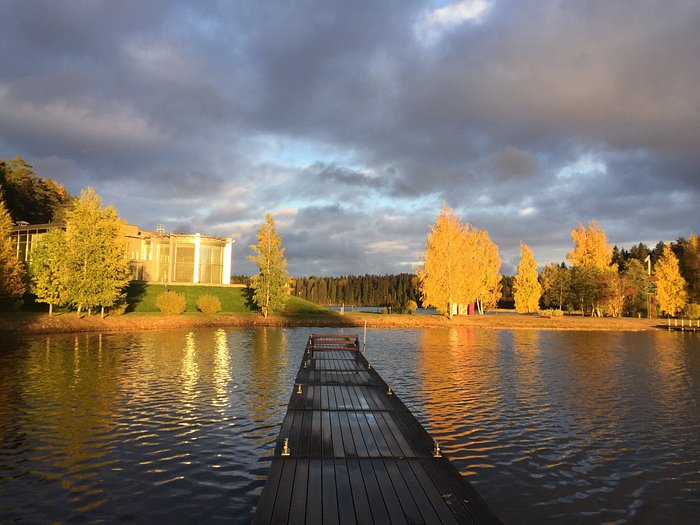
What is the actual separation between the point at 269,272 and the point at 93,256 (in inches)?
788

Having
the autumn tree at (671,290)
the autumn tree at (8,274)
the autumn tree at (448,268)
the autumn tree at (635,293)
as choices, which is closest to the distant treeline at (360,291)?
the autumn tree at (635,293)

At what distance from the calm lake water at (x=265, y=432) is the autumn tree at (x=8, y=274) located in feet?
58.1

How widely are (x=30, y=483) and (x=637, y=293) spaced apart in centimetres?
9384

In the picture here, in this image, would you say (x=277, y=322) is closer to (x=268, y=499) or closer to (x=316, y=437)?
(x=316, y=437)

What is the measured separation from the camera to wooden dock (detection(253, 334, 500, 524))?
6289 millimetres

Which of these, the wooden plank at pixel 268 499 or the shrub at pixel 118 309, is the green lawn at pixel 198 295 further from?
the wooden plank at pixel 268 499

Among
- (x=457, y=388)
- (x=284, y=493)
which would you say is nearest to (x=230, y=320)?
(x=457, y=388)

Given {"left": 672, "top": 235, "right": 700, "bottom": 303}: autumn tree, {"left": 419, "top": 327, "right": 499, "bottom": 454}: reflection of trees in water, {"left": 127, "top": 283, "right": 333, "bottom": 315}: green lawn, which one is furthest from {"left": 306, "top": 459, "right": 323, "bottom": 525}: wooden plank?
{"left": 672, "top": 235, "right": 700, "bottom": 303}: autumn tree

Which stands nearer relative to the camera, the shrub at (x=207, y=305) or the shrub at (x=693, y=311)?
the shrub at (x=207, y=305)

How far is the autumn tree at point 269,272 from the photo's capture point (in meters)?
58.7

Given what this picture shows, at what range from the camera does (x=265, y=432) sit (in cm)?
1312

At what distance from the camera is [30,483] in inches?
376

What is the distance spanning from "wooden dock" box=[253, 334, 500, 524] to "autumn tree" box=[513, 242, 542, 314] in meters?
70.5

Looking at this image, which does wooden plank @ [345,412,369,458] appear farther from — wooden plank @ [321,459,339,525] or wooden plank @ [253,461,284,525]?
wooden plank @ [253,461,284,525]
